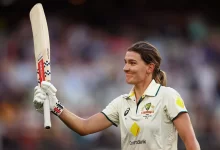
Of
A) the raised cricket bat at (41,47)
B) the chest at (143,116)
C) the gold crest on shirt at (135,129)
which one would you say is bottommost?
the gold crest on shirt at (135,129)

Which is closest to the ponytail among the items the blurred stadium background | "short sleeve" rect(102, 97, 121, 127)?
"short sleeve" rect(102, 97, 121, 127)

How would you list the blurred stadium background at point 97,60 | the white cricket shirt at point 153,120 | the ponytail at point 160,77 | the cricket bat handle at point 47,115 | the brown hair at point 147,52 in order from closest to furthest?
the cricket bat handle at point 47,115 < the white cricket shirt at point 153,120 < the brown hair at point 147,52 < the ponytail at point 160,77 < the blurred stadium background at point 97,60

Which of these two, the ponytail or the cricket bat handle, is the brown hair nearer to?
the ponytail

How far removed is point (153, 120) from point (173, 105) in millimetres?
199

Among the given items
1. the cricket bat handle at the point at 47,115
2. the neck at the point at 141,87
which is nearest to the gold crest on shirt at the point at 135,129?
the neck at the point at 141,87

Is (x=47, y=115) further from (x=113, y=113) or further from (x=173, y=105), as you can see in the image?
(x=173, y=105)

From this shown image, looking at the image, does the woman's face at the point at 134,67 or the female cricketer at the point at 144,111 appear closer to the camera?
the female cricketer at the point at 144,111

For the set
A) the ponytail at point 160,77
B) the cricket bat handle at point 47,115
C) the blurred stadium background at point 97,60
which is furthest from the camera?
the blurred stadium background at point 97,60

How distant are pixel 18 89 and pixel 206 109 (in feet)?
10.8

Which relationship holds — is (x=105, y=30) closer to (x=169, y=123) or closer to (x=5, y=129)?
(x=5, y=129)

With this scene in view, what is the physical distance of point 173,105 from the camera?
5297 millimetres

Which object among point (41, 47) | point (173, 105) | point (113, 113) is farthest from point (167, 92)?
point (41, 47)

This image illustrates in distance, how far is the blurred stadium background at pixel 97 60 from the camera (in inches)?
424

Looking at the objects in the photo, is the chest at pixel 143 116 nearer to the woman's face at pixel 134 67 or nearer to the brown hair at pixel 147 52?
the woman's face at pixel 134 67
